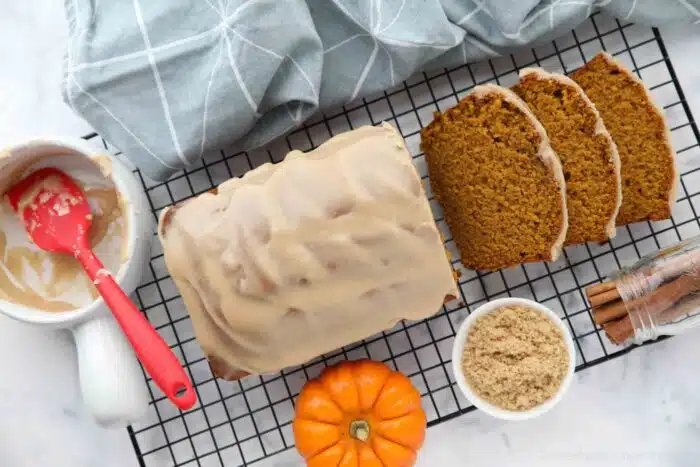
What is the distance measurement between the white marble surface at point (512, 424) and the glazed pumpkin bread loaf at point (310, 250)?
0.39 metres

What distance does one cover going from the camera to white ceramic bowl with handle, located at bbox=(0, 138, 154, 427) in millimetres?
1338

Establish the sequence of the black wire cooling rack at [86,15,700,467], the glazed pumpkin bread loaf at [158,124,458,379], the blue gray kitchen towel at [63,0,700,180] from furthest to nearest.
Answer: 1. the black wire cooling rack at [86,15,700,467]
2. the blue gray kitchen towel at [63,0,700,180]
3. the glazed pumpkin bread loaf at [158,124,458,379]

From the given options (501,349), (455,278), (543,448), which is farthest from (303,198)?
(543,448)

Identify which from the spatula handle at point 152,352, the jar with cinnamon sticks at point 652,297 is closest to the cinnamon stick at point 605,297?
the jar with cinnamon sticks at point 652,297

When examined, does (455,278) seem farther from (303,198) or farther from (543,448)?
(543,448)

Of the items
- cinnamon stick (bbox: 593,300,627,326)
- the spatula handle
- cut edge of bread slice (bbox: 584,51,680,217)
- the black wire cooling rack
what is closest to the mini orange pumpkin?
the black wire cooling rack

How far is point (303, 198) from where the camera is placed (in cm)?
129

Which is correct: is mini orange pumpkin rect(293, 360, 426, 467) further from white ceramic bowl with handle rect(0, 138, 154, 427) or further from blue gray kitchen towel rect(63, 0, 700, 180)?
blue gray kitchen towel rect(63, 0, 700, 180)

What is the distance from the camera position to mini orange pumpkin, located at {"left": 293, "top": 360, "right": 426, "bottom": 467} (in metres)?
1.47

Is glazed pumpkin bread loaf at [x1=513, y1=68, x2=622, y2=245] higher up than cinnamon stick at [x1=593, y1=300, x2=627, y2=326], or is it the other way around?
glazed pumpkin bread loaf at [x1=513, y1=68, x2=622, y2=245]

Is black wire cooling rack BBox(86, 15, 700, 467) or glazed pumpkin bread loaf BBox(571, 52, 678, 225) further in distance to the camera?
black wire cooling rack BBox(86, 15, 700, 467)

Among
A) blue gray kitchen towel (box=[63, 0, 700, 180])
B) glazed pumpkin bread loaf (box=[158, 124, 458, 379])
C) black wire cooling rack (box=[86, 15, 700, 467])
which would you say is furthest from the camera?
black wire cooling rack (box=[86, 15, 700, 467])

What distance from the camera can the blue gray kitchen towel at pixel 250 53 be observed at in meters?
1.41

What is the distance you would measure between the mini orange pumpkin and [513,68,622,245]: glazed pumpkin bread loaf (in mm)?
430
